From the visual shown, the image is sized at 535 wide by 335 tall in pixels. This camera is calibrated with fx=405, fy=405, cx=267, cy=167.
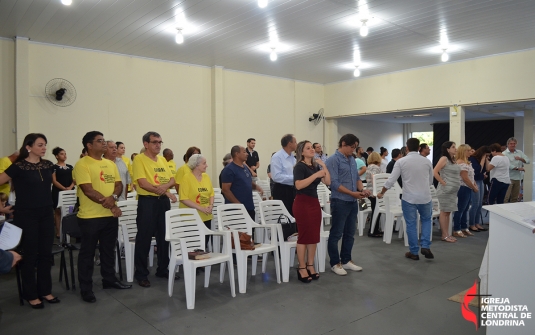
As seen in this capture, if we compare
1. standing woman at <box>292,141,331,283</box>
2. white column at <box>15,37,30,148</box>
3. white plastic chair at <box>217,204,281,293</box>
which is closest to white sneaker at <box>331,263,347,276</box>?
standing woman at <box>292,141,331,283</box>

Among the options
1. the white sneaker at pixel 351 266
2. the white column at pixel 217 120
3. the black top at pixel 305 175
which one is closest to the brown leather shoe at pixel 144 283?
the black top at pixel 305 175

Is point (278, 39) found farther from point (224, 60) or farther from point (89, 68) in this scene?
point (89, 68)

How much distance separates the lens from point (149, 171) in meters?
4.25

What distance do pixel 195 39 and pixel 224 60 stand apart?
5.67ft

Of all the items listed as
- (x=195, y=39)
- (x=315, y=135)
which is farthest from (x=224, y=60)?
(x=315, y=135)

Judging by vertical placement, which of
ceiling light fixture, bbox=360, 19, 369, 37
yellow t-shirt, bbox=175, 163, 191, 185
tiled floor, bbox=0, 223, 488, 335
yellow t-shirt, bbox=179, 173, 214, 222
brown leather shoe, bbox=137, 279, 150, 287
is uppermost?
ceiling light fixture, bbox=360, 19, 369, 37

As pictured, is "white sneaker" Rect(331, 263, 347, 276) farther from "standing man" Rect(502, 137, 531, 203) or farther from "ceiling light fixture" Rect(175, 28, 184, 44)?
"standing man" Rect(502, 137, 531, 203)

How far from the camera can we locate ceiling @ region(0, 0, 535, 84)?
6035mm

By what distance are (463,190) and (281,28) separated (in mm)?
4127

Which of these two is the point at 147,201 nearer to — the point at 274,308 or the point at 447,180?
the point at 274,308

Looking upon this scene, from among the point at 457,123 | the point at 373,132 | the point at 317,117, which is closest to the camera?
the point at 457,123

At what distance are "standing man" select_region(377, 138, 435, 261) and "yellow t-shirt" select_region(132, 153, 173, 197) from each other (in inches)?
104

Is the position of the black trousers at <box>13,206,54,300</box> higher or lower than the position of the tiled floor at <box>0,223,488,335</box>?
→ higher

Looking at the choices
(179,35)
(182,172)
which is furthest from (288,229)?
(179,35)
